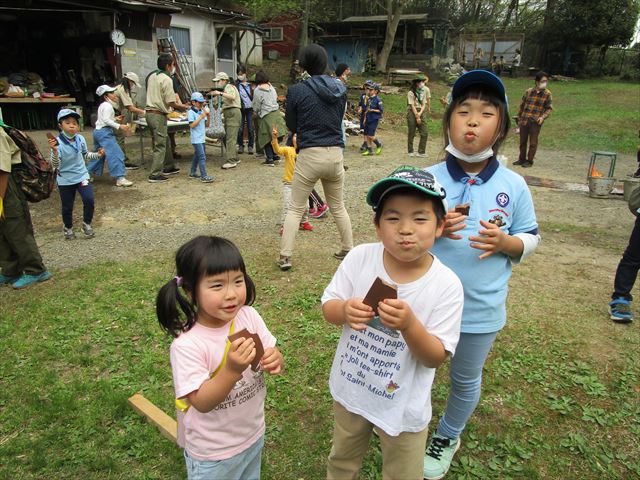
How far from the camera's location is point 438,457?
2322 millimetres

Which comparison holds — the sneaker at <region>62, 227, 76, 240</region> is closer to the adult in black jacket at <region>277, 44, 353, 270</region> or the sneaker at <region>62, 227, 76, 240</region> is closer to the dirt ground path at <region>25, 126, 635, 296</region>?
the dirt ground path at <region>25, 126, 635, 296</region>

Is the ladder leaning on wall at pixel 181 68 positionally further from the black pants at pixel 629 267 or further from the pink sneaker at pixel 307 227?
the black pants at pixel 629 267

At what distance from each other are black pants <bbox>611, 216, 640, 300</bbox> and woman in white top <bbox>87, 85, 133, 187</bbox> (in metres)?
7.08

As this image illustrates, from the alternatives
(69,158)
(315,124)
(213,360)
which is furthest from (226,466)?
(69,158)

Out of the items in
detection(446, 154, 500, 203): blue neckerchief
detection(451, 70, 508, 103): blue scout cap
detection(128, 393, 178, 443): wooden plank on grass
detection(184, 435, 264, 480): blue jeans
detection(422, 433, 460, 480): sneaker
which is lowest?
detection(128, 393, 178, 443): wooden plank on grass

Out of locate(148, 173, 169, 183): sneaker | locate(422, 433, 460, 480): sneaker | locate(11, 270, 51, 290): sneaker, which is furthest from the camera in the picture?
locate(148, 173, 169, 183): sneaker

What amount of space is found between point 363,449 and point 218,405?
0.64 metres

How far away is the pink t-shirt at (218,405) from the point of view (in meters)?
1.52

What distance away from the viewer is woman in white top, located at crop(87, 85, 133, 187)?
7.40 metres

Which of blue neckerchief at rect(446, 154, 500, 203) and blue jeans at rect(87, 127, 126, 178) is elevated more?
blue neckerchief at rect(446, 154, 500, 203)

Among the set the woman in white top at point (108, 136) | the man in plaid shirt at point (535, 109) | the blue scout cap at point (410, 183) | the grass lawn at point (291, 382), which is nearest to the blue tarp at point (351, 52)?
the man in plaid shirt at point (535, 109)

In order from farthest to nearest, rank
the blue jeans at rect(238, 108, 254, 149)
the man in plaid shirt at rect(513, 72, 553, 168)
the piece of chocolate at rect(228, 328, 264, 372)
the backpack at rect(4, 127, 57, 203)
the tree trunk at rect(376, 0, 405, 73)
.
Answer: the tree trunk at rect(376, 0, 405, 73) → the blue jeans at rect(238, 108, 254, 149) → the man in plaid shirt at rect(513, 72, 553, 168) → the backpack at rect(4, 127, 57, 203) → the piece of chocolate at rect(228, 328, 264, 372)

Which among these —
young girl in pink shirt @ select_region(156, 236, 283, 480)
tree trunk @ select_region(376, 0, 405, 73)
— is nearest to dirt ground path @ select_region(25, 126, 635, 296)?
young girl in pink shirt @ select_region(156, 236, 283, 480)

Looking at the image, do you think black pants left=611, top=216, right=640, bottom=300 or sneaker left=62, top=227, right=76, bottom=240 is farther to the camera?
sneaker left=62, top=227, right=76, bottom=240
